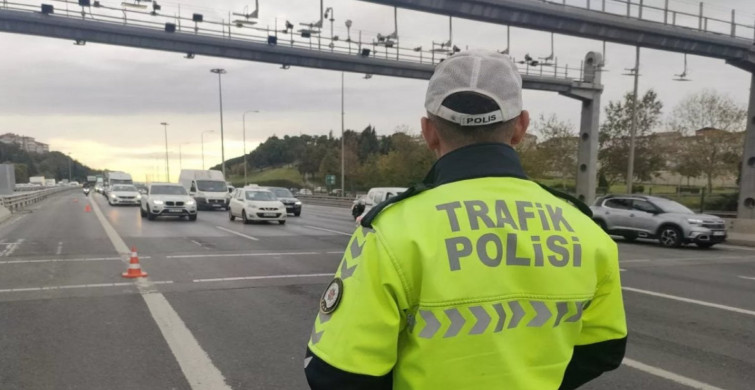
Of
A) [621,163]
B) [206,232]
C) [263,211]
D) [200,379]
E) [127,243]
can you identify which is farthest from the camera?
[621,163]

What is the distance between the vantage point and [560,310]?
1.46 metres

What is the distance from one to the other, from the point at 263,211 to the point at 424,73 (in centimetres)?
974

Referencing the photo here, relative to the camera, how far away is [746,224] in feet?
66.3

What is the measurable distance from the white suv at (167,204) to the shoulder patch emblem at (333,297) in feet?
78.4

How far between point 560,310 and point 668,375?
4229 mm

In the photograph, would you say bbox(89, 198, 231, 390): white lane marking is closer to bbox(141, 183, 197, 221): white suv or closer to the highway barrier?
bbox(141, 183, 197, 221): white suv

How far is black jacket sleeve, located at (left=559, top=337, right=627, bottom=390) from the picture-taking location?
65.5 inches

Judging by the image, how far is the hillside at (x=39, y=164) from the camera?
397 feet

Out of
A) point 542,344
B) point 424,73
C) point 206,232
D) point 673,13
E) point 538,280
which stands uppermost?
point 673,13

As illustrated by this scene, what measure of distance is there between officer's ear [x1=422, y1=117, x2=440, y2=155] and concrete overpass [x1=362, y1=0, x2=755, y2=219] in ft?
59.9

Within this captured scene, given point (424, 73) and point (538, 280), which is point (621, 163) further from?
point (538, 280)

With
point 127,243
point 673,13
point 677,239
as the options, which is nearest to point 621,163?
point 673,13

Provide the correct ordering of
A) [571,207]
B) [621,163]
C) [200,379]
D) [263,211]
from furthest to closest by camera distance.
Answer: [621,163]
[263,211]
[200,379]
[571,207]

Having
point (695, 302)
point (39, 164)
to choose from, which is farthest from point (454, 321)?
point (39, 164)
